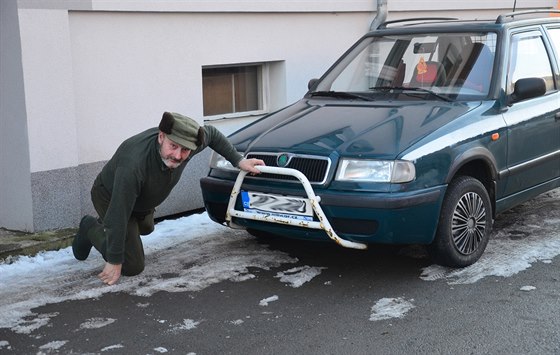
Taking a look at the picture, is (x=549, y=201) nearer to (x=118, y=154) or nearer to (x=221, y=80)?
(x=221, y=80)

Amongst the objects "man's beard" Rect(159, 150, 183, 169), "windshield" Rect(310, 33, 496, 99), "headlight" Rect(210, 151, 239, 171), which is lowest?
"headlight" Rect(210, 151, 239, 171)

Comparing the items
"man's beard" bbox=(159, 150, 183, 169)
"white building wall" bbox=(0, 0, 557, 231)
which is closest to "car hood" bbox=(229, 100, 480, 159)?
"man's beard" bbox=(159, 150, 183, 169)

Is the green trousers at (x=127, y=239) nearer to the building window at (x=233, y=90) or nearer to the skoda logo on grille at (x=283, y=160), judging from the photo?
the skoda logo on grille at (x=283, y=160)

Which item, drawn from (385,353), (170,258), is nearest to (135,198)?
(170,258)

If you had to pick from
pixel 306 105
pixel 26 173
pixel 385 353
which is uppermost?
pixel 306 105

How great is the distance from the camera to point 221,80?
28.7 feet

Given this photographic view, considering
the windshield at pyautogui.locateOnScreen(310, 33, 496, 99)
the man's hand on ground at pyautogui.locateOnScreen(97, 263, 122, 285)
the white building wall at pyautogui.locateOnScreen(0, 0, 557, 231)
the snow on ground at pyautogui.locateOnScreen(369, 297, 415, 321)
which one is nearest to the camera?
the snow on ground at pyautogui.locateOnScreen(369, 297, 415, 321)

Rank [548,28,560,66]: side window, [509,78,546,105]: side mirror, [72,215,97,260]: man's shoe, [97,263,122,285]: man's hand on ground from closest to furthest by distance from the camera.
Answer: [97,263,122,285]: man's hand on ground, [72,215,97,260]: man's shoe, [509,78,546,105]: side mirror, [548,28,560,66]: side window

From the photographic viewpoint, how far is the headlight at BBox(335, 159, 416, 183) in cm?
535

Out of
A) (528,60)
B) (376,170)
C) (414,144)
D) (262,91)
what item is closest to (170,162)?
Result: (376,170)

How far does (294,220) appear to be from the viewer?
5.53 m

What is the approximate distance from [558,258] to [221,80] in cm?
406

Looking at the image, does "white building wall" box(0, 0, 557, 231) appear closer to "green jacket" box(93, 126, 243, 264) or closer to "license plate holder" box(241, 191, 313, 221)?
"green jacket" box(93, 126, 243, 264)

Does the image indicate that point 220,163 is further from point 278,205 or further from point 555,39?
point 555,39
